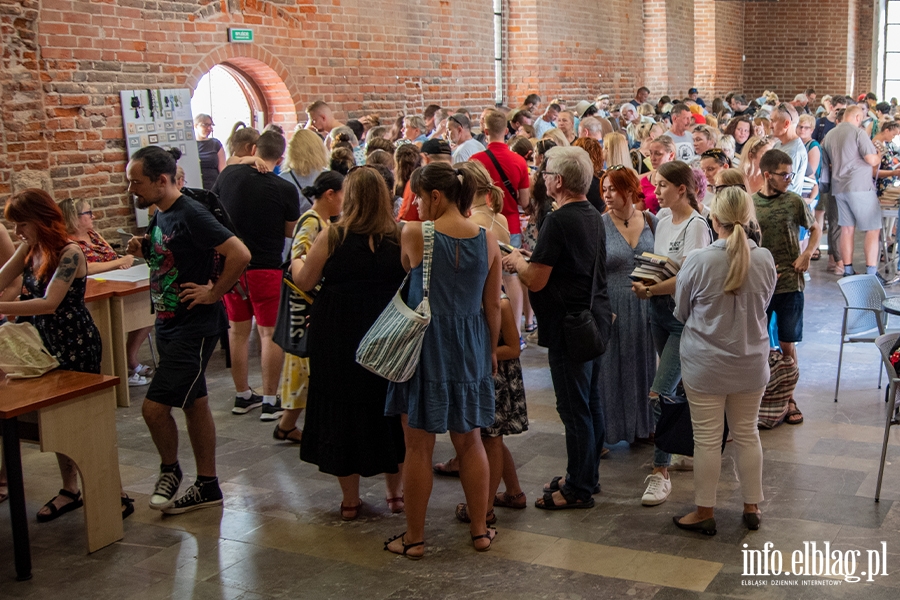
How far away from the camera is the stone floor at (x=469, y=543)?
11.8 ft

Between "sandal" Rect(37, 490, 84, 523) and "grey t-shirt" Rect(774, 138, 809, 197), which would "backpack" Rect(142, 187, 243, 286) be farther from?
"grey t-shirt" Rect(774, 138, 809, 197)

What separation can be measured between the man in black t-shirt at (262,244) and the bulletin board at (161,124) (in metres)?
2.89

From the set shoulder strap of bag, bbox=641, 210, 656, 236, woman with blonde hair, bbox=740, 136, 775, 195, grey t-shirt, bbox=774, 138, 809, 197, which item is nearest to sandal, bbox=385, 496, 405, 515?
shoulder strap of bag, bbox=641, 210, 656, 236

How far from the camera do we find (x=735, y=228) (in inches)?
148

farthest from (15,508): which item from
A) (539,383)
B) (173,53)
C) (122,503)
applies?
(173,53)

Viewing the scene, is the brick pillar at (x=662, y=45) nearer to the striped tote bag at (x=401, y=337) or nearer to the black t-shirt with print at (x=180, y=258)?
the black t-shirt with print at (x=180, y=258)

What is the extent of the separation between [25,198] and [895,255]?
8876 millimetres

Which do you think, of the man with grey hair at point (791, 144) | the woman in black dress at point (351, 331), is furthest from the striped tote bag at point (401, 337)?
the man with grey hair at point (791, 144)

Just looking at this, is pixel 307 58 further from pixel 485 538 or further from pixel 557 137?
pixel 485 538

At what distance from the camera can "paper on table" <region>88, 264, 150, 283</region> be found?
6324 mm

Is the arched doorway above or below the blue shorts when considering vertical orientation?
above

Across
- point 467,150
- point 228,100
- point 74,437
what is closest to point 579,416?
point 74,437

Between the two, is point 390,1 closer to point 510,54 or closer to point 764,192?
point 510,54

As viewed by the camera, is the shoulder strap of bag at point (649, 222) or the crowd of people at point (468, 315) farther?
the shoulder strap of bag at point (649, 222)
